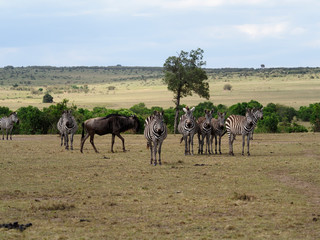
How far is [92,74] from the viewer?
17850 centimetres

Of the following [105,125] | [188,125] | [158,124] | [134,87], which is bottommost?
[105,125]

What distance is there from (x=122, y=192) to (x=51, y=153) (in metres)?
10.9

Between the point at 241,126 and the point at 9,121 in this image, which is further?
the point at 9,121

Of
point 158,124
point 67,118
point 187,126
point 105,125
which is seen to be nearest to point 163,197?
point 158,124

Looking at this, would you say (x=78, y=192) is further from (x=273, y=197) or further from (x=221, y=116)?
(x=221, y=116)

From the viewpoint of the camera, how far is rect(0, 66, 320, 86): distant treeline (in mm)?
148875

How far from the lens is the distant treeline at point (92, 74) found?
149 metres

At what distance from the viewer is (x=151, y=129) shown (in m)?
18.9

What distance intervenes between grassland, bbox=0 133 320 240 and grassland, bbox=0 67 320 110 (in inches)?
2055

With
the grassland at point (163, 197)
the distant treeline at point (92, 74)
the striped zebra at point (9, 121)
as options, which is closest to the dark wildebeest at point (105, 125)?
the grassland at point (163, 197)

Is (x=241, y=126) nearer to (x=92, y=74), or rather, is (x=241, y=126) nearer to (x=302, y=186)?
(x=302, y=186)

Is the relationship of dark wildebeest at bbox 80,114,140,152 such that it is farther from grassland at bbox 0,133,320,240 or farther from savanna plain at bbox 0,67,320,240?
grassland at bbox 0,133,320,240

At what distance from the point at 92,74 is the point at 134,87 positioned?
53599 millimetres

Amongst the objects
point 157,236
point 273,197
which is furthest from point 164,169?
point 157,236
